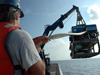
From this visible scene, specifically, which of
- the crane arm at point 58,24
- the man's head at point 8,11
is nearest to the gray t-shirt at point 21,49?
→ the man's head at point 8,11

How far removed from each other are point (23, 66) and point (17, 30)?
0.50 meters

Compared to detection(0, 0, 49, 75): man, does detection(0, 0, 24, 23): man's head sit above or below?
above

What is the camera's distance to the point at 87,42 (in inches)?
477

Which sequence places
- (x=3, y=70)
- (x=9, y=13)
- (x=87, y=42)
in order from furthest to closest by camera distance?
(x=87, y=42) → (x=9, y=13) → (x=3, y=70)

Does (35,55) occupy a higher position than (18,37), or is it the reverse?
(18,37)

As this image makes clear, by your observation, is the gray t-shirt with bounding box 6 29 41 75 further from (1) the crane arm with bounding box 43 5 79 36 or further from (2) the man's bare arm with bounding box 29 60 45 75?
(1) the crane arm with bounding box 43 5 79 36

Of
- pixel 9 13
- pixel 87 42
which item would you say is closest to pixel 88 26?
pixel 87 42

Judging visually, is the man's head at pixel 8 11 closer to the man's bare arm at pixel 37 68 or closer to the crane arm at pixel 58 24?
the man's bare arm at pixel 37 68

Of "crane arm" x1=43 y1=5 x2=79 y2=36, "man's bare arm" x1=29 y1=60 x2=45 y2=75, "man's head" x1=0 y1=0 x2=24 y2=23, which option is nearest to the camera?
"man's bare arm" x1=29 y1=60 x2=45 y2=75

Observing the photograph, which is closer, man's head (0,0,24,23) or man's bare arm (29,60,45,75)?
man's bare arm (29,60,45,75)

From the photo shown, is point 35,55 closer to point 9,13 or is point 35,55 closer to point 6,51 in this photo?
point 6,51

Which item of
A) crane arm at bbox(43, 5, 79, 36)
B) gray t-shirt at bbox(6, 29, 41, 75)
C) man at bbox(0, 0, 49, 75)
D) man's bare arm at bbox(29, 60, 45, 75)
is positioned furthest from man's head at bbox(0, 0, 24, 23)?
crane arm at bbox(43, 5, 79, 36)

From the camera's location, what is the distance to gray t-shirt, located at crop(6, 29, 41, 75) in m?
1.39

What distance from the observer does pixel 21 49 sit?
4.61 feet
